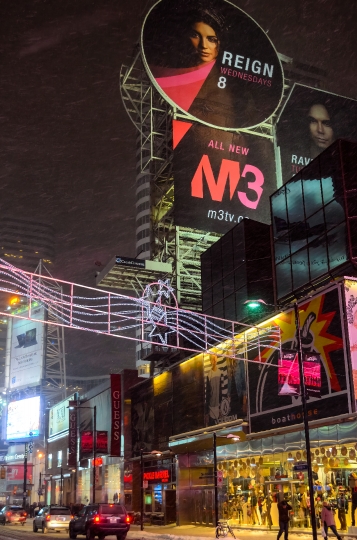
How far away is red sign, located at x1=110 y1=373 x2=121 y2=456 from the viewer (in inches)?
2055

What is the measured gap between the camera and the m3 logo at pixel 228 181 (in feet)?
179

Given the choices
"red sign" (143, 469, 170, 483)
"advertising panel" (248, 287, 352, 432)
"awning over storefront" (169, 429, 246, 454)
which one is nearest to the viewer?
"advertising panel" (248, 287, 352, 432)

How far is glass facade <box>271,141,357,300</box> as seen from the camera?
28284 millimetres

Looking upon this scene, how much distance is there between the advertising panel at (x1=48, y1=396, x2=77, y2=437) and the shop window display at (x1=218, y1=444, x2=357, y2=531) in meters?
41.7

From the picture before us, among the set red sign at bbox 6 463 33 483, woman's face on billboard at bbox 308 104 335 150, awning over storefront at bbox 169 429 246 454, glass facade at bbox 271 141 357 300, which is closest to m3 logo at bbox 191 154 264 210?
woman's face on billboard at bbox 308 104 335 150

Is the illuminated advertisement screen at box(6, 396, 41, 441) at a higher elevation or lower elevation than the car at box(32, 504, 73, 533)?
higher

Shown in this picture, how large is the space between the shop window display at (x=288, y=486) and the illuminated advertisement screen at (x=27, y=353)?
78.1m

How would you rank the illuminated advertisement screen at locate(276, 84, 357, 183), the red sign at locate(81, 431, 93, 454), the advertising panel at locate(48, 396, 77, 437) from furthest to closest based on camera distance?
the advertising panel at locate(48, 396, 77, 437) < the illuminated advertisement screen at locate(276, 84, 357, 183) < the red sign at locate(81, 431, 93, 454)

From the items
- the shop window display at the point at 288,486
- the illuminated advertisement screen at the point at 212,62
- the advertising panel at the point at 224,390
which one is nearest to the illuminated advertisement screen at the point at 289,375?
the shop window display at the point at 288,486

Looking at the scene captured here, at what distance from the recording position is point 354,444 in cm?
2536

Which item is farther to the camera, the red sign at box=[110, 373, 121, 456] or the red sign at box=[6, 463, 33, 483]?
the red sign at box=[6, 463, 33, 483]

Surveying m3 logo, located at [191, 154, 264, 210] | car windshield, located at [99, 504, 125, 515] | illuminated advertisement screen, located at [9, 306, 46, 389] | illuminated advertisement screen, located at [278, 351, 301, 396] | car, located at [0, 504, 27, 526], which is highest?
m3 logo, located at [191, 154, 264, 210]

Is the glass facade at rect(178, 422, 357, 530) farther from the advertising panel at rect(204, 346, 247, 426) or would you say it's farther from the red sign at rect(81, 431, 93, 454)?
the red sign at rect(81, 431, 93, 454)

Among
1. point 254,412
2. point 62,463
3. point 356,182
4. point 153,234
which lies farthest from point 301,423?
point 62,463
